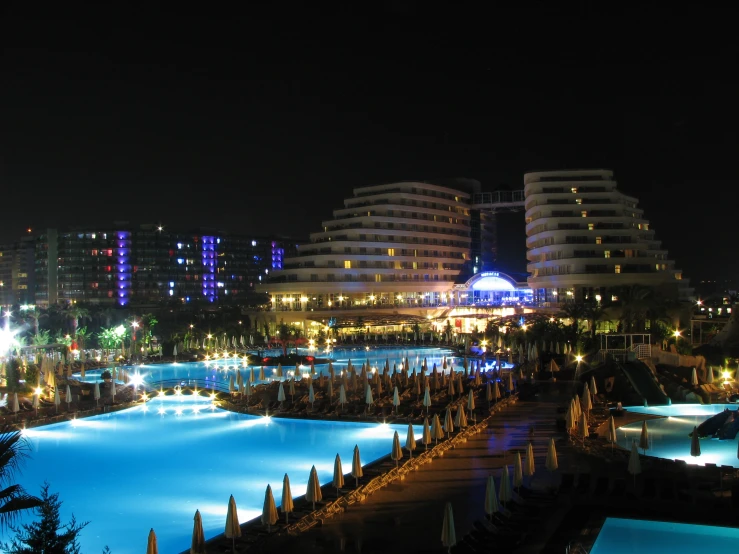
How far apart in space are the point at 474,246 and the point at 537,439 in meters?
77.0

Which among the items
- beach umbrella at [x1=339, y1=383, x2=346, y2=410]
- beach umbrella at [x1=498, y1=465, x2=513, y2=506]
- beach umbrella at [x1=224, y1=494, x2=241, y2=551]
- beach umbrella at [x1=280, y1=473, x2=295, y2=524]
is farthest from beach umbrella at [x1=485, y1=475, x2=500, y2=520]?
beach umbrella at [x1=339, y1=383, x2=346, y2=410]

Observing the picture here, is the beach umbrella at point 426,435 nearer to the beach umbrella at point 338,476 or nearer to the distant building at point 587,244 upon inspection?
the beach umbrella at point 338,476

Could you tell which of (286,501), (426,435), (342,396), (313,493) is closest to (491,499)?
(313,493)

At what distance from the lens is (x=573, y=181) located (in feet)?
223

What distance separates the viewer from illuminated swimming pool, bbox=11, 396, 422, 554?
51.4 feet

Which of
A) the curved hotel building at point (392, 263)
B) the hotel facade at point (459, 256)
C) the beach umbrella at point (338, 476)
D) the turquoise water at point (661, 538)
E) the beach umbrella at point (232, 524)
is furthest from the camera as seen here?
the curved hotel building at point (392, 263)

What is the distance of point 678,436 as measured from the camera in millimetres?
21531

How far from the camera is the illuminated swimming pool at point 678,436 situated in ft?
61.1

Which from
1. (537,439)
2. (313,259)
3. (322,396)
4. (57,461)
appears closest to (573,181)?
(313,259)

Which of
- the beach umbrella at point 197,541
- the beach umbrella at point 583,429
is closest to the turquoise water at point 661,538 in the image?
the beach umbrella at point 583,429

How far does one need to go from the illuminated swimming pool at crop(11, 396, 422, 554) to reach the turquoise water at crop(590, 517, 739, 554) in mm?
7397

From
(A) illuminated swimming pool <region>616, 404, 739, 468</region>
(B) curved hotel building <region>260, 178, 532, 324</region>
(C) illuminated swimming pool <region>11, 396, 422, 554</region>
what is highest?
(B) curved hotel building <region>260, 178, 532, 324</region>

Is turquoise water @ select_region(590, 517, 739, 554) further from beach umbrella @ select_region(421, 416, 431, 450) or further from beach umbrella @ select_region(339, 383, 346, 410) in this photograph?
beach umbrella @ select_region(339, 383, 346, 410)

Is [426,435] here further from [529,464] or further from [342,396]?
[342,396]
